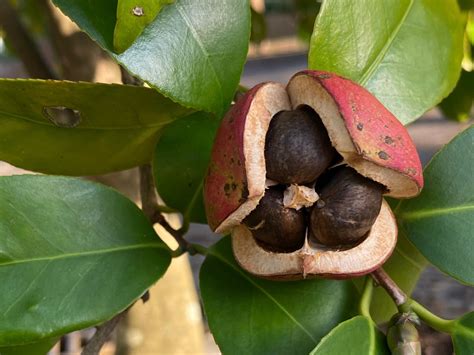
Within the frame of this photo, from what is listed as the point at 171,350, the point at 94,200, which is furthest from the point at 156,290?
the point at 94,200

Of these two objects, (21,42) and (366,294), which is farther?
(21,42)

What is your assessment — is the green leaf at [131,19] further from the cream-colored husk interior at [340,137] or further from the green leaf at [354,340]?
the green leaf at [354,340]

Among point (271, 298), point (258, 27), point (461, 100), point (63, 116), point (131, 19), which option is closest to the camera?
point (131, 19)

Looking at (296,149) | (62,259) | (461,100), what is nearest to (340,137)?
(296,149)

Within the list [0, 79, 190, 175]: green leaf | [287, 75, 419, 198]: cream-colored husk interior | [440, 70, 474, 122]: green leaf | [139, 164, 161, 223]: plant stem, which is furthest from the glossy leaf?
[287, 75, 419, 198]: cream-colored husk interior

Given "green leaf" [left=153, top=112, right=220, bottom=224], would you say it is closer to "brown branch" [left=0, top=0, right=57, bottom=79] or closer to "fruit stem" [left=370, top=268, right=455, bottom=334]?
"fruit stem" [left=370, top=268, right=455, bottom=334]

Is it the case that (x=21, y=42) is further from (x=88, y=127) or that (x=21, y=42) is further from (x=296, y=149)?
(x=296, y=149)

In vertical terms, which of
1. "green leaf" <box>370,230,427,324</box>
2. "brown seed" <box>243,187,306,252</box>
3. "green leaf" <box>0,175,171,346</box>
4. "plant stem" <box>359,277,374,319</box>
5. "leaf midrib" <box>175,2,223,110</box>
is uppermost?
"leaf midrib" <box>175,2,223,110</box>
